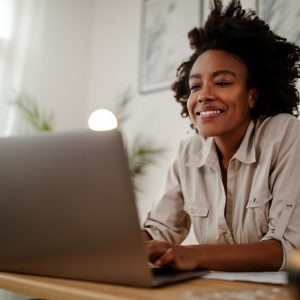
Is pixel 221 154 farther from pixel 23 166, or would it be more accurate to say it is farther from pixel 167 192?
pixel 23 166

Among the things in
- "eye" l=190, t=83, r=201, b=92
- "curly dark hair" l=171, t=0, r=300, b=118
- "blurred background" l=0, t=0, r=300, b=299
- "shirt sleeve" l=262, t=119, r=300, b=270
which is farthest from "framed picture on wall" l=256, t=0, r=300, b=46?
"shirt sleeve" l=262, t=119, r=300, b=270

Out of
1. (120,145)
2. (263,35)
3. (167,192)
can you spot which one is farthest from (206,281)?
(263,35)

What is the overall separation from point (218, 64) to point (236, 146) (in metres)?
0.29

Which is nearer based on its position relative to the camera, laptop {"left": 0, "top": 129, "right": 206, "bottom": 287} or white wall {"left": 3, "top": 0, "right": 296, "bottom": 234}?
laptop {"left": 0, "top": 129, "right": 206, "bottom": 287}

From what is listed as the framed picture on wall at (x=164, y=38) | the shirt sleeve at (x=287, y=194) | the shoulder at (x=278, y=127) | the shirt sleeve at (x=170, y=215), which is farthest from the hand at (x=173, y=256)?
the framed picture on wall at (x=164, y=38)

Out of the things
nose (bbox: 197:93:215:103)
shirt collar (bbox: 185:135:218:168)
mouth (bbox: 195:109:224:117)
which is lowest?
shirt collar (bbox: 185:135:218:168)

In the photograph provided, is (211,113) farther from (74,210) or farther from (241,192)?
(74,210)

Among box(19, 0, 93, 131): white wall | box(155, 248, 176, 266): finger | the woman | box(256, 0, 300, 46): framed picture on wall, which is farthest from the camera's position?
box(19, 0, 93, 131): white wall

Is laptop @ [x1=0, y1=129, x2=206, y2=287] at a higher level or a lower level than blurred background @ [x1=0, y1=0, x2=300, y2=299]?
lower

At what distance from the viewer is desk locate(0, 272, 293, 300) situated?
1.79 feet

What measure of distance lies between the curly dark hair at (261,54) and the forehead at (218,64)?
0.08 feet

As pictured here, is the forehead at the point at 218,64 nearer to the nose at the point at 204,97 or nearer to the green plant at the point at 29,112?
the nose at the point at 204,97

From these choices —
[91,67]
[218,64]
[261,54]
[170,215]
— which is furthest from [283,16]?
[91,67]

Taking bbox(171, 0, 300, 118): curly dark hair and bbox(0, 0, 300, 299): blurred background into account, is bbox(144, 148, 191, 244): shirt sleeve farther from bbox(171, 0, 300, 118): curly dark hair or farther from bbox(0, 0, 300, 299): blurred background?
bbox(0, 0, 300, 299): blurred background
